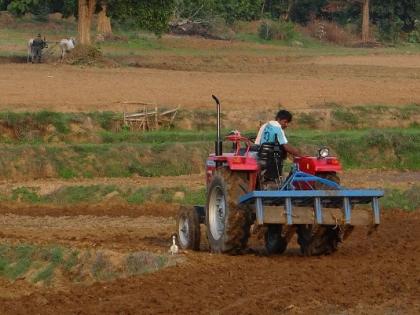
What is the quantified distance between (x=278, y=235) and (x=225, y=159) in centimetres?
122

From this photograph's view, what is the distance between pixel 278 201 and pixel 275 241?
1.25 meters

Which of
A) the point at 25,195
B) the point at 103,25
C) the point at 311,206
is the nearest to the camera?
the point at 311,206

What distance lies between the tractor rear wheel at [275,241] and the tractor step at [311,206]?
0.93 meters

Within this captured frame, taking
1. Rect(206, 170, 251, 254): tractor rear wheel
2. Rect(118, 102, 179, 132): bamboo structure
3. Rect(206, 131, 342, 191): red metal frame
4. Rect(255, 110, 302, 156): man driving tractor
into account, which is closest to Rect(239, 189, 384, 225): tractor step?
Rect(206, 170, 251, 254): tractor rear wheel

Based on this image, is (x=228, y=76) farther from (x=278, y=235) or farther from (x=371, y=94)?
(x=278, y=235)

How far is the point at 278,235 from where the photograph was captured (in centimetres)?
1559

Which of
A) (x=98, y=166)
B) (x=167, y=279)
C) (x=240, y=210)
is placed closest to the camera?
(x=167, y=279)

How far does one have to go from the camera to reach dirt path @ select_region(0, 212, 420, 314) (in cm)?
1129

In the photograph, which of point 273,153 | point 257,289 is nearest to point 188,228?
point 273,153

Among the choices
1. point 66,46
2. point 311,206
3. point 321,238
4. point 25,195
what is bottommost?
point 25,195

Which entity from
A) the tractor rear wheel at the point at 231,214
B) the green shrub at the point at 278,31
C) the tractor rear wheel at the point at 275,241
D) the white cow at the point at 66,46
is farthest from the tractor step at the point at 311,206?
the green shrub at the point at 278,31

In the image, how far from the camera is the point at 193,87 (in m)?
39.9

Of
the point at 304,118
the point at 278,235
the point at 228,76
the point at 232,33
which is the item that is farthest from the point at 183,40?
the point at 278,235

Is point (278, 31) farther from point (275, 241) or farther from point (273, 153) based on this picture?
point (273, 153)
